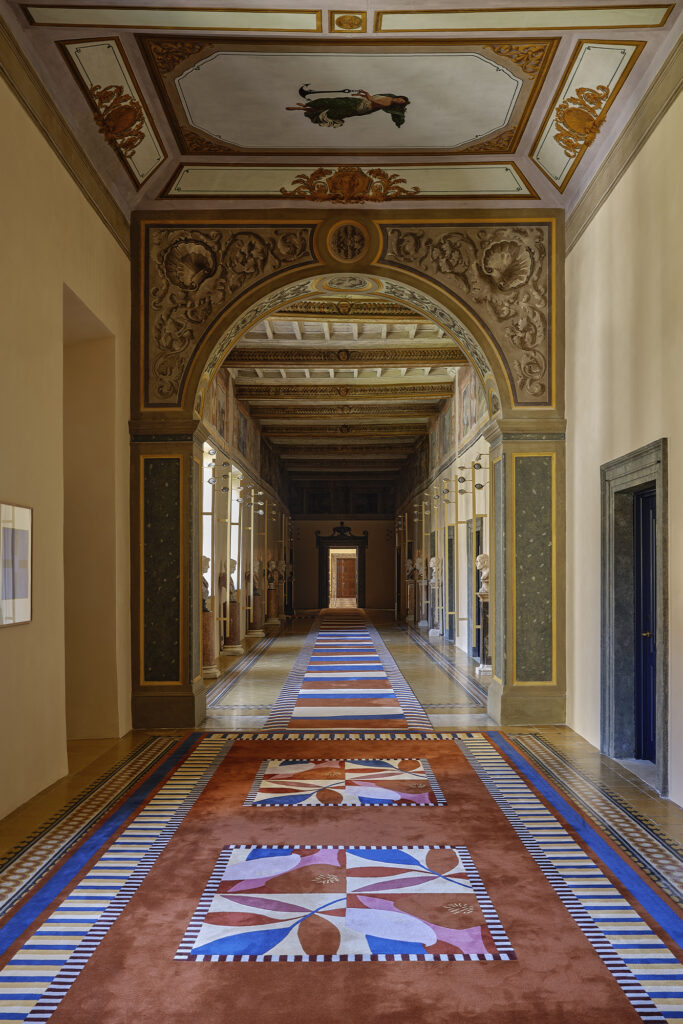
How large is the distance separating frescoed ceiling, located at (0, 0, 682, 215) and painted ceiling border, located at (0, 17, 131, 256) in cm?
10

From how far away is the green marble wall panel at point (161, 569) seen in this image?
29.8ft

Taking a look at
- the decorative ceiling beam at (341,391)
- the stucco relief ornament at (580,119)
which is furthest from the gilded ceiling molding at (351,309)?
the decorative ceiling beam at (341,391)

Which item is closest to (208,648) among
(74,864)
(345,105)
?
(345,105)

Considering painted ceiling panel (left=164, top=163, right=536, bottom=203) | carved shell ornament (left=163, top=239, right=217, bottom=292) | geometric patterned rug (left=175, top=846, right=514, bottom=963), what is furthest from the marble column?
geometric patterned rug (left=175, top=846, right=514, bottom=963)

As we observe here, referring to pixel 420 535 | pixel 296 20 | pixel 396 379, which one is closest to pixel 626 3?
pixel 296 20

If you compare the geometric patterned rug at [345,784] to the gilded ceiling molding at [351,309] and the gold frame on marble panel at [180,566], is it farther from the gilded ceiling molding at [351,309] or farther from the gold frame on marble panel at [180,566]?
the gilded ceiling molding at [351,309]

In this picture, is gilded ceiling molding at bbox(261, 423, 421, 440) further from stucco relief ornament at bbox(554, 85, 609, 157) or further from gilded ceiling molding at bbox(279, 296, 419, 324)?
stucco relief ornament at bbox(554, 85, 609, 157)

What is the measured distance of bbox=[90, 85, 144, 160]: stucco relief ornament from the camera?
23.8ft

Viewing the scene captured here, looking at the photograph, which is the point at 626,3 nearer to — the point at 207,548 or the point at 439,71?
the point at 439,71

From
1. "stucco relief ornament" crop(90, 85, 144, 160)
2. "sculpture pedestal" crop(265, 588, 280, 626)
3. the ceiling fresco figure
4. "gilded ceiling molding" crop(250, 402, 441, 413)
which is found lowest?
"sculpture pedestal" crop(265, 588, 280, 626)

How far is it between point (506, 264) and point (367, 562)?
25.8m

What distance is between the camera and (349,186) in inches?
358

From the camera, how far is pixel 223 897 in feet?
14.6

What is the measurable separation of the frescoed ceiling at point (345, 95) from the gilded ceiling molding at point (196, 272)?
1.04 ft
